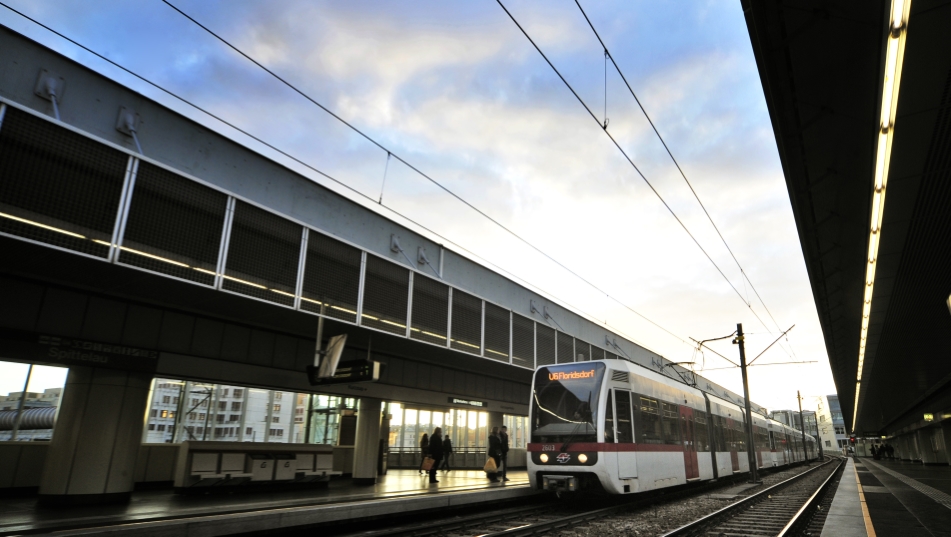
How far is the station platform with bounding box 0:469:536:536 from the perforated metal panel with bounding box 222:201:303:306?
3.75 m

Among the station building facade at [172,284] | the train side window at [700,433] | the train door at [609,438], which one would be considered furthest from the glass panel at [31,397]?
the train side window at [700,433]

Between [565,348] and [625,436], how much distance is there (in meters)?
10.0

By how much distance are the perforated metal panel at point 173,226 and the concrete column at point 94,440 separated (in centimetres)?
296

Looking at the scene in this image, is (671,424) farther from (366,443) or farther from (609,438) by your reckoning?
(366,443)

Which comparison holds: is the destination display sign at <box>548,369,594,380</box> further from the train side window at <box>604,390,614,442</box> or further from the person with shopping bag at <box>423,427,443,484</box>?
the person with shopping bag at <box>423,427,443,484</box>

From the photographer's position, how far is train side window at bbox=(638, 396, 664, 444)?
1313cm

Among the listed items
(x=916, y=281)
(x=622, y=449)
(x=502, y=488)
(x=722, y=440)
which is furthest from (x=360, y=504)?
(x=722, y=440)

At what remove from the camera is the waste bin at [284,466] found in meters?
13.8

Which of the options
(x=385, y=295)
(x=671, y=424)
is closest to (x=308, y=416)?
(x=385, y=295)

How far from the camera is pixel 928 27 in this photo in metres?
5.43

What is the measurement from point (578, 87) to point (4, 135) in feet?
27.8

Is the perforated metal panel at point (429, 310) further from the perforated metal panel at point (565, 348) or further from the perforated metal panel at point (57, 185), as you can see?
the perforated metal panel at point (565, 348)

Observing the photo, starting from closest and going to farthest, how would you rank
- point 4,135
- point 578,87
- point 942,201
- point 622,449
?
1. point 4,135
2. point 942,201
3. point 578,87
4. point 622,449

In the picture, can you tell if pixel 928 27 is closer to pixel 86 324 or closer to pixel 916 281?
pixel 916 281
